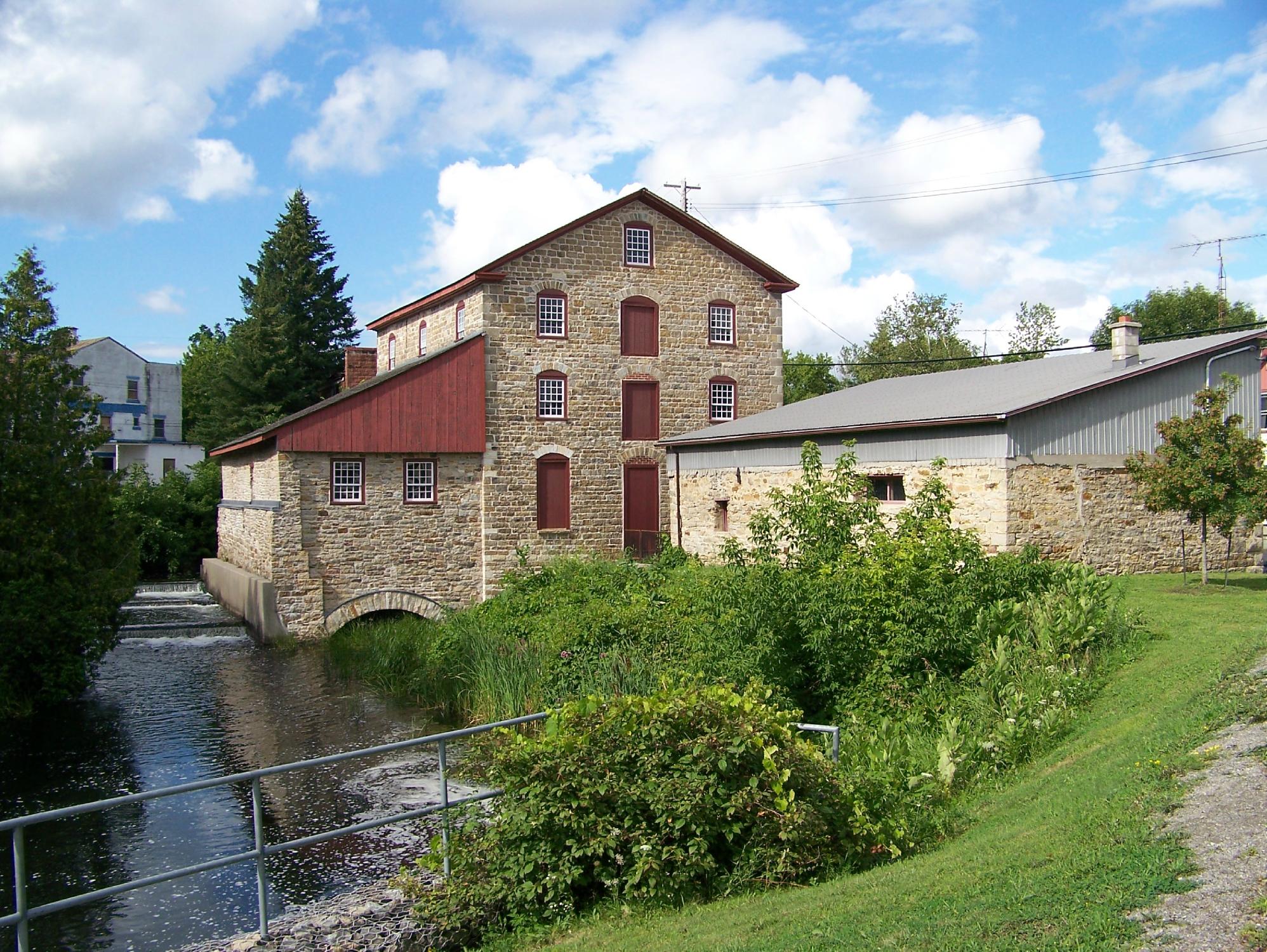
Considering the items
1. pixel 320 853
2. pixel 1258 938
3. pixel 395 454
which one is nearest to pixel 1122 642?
pixel 1258 938

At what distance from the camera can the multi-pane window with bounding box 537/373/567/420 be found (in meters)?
Result: 27.7

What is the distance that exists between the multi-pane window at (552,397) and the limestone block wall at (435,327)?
7.20 ft

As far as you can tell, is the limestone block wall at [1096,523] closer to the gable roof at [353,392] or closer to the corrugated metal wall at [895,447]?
the corrugated metal wall at [895,447]

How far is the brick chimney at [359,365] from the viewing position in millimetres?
37094

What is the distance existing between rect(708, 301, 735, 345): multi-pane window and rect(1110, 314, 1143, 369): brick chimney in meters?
11.9

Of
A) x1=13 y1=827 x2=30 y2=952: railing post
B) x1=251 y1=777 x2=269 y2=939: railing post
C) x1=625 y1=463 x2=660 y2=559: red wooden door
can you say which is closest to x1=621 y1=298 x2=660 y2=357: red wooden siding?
x1=625 y1=463 x2=660 y2=559: red wooden door

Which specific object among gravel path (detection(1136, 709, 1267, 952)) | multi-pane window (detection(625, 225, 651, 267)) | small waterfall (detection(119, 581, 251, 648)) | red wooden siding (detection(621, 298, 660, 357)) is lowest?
small waterfall (detection(119, 581, 251, 648))

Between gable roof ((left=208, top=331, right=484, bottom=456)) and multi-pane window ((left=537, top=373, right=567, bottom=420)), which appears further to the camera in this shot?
multi-pane window ((left=537, top=373, right=567, bottom=420))

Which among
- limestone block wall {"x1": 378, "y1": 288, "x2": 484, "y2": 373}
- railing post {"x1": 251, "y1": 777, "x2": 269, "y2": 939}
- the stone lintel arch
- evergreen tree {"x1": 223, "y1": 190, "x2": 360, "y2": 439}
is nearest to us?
railing post {"x1": 251, "y1": 777, "x2": 269, "y2": 939}

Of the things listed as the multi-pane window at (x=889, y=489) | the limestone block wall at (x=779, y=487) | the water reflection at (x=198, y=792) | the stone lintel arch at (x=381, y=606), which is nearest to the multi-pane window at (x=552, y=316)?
the limestone block wall at (x=779, y=487)

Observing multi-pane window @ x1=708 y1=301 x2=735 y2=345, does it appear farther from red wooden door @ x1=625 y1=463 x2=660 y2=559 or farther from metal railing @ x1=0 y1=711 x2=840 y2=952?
metal railing @ x1=0 y1=711 x2=840 y2=952

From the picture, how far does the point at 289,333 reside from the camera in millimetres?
48875

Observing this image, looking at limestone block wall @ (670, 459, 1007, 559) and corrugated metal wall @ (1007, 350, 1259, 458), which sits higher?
corrugated metal wall @ (1007, 350, 1259, 458)

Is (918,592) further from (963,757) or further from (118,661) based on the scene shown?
(118,661)
